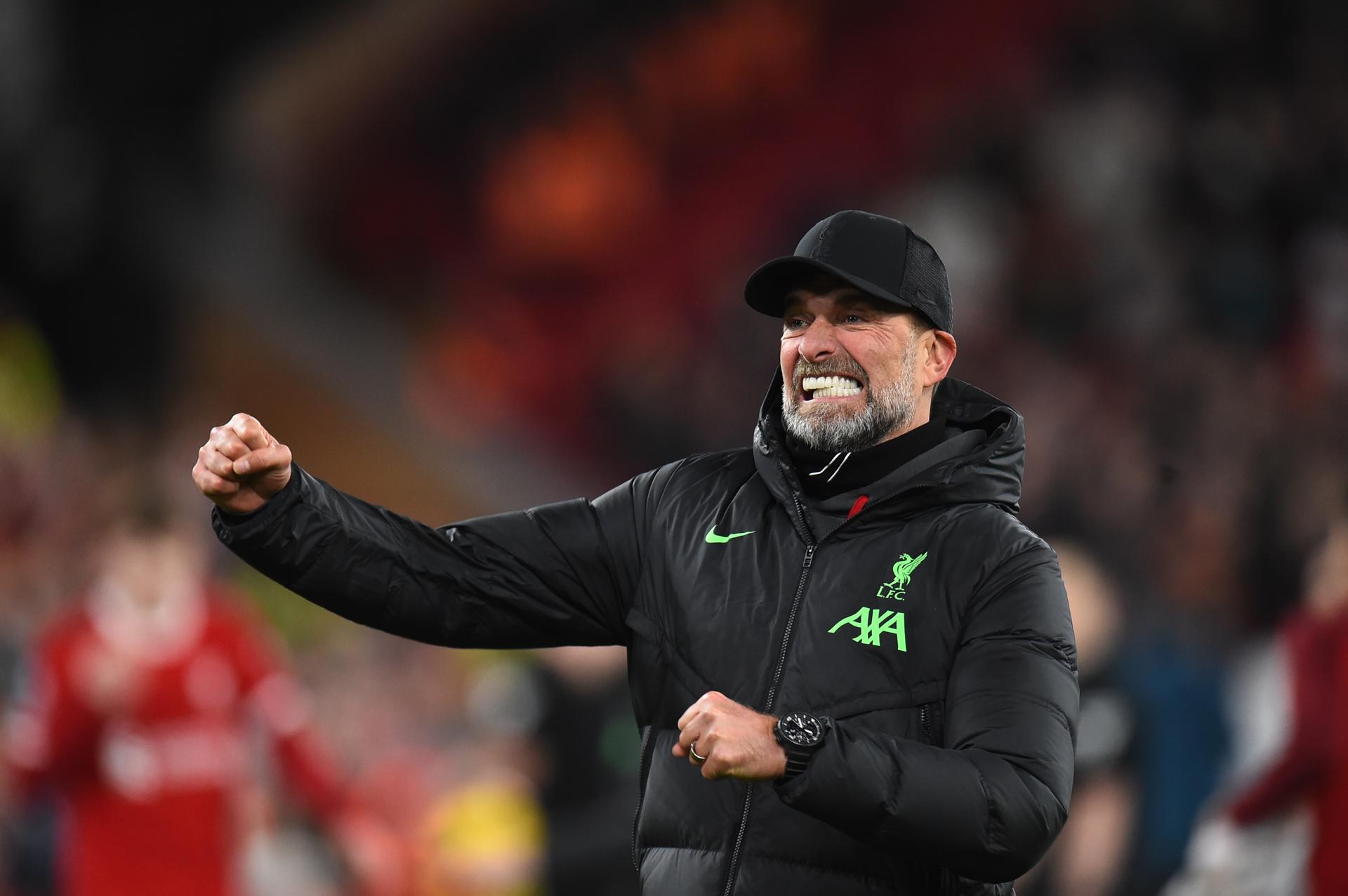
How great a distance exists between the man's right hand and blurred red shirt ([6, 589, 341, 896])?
3402mm

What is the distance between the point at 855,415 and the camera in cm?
297

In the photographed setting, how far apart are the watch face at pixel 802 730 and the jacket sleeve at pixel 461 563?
0.73m

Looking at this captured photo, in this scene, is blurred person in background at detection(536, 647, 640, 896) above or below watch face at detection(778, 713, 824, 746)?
below

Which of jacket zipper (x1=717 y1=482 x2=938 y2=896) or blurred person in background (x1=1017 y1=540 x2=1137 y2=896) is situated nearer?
jacket zipper (x1=717 y1=482 x2=938 y2=896)

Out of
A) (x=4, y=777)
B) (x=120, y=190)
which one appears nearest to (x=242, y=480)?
(x=4, y=777)

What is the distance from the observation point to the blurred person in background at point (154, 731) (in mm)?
5918

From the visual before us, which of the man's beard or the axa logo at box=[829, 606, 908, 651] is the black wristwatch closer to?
the axa logo at box=[829, 606, 908, 651]

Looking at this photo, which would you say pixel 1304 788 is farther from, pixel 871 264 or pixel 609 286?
pixel 609 286

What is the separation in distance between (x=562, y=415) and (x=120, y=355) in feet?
11.7

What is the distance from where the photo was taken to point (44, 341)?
13750 mm

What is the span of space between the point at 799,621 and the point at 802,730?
0.39 meters

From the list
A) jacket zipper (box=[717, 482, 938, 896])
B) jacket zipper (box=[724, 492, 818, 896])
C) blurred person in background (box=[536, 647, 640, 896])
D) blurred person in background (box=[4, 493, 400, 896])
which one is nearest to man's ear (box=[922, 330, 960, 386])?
jacket zipper (box=[717, 482, 938, 896])

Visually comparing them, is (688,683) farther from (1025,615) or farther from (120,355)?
(120,355)

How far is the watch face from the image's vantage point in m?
2.39
